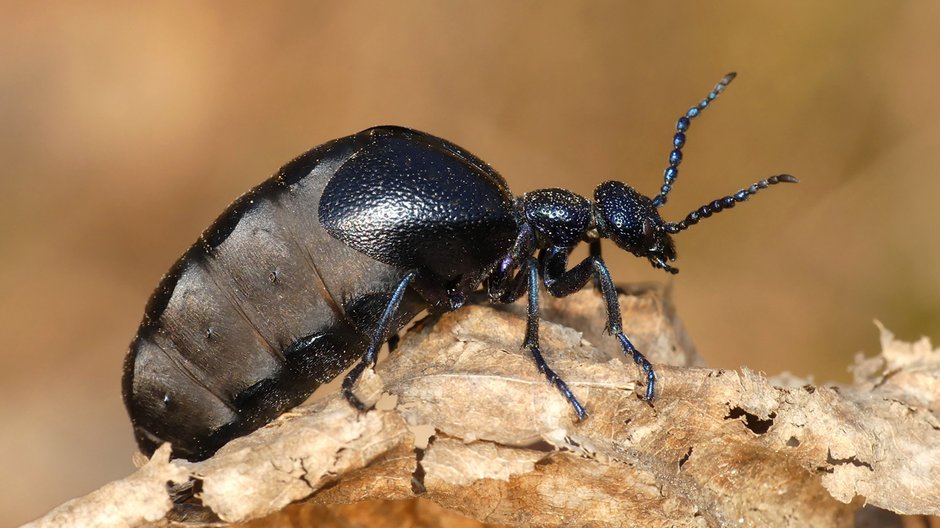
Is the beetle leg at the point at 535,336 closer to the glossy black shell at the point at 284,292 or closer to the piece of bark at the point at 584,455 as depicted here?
the piece of bark at the point at 584,455

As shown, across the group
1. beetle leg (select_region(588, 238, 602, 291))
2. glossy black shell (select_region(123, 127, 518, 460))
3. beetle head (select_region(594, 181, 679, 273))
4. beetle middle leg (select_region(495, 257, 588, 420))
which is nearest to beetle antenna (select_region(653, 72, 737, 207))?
beetle head (select_region(594, 181, 679, 273))

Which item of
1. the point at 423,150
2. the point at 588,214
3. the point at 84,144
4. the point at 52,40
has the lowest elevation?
the point at 588,214

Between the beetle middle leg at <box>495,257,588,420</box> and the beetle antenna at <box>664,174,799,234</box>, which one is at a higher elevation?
the beetle antenna at <box>664,174,799,234</box>

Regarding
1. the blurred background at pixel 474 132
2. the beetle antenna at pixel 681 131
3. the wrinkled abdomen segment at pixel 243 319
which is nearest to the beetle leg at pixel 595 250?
the beetle antenna at pixel 681 131

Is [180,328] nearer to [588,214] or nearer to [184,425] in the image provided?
[184,425]

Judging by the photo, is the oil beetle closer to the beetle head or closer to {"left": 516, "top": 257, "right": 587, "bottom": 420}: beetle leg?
{"left": 516, "top": 257, "right": 587, "bottom": 420}: beetle leg

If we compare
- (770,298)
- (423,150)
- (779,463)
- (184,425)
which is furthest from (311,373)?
(770,298)

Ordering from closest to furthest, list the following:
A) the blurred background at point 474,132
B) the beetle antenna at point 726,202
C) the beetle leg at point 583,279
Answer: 1. the beetle leg at point 583,279
2. the beetle antenna at point 726,202
3. the blurred background at point 474,132
